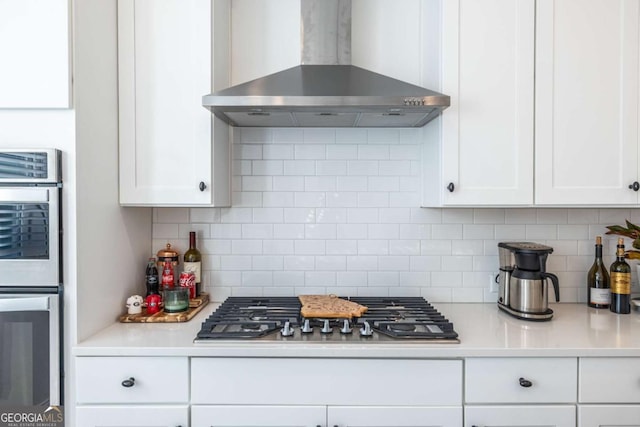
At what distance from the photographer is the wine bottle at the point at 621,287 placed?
2.00m

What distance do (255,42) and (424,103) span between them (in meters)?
1.02

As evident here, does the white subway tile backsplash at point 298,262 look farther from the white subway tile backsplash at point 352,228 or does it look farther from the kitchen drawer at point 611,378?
the kitchen drawer at point 611,378

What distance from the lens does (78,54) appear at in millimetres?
1581

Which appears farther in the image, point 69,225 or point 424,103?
point 424,103

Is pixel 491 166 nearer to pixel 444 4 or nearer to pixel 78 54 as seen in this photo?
pixel 444 4

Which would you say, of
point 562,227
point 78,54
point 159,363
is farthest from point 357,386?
point 78,54

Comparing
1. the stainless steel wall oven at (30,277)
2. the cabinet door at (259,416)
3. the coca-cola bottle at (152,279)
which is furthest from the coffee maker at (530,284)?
the stainless steel wall oven at (30,277)

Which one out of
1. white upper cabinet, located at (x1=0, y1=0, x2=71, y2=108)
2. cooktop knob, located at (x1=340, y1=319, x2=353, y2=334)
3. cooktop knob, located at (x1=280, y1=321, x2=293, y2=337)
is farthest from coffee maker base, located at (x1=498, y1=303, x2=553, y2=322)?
white upper cabinet, located at (x1=0, y1=0, x2=71, y2=108)

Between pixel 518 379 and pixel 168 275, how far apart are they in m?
1.61

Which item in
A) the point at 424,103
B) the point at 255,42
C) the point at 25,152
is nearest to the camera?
the point at 25,152

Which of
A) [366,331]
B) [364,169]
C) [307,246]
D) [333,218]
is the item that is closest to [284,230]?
[307,246]

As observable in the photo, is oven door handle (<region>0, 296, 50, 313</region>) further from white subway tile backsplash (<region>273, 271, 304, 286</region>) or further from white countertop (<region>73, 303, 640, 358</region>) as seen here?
white subway tile backsplash (<region>273, 271, 304, 286</region>)

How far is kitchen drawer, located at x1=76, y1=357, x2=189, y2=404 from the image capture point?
1.56 m

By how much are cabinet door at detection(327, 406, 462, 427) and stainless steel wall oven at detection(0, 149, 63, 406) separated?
106 cm
